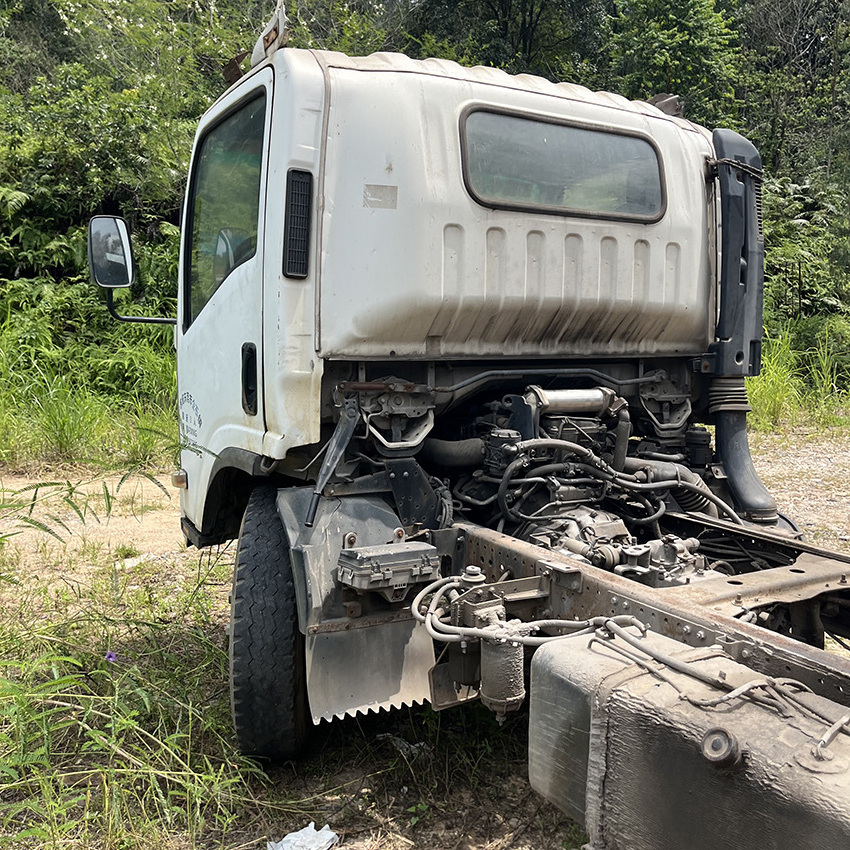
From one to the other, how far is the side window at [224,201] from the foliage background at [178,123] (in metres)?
3.54

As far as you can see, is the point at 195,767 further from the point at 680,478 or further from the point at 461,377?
the point at 680,478

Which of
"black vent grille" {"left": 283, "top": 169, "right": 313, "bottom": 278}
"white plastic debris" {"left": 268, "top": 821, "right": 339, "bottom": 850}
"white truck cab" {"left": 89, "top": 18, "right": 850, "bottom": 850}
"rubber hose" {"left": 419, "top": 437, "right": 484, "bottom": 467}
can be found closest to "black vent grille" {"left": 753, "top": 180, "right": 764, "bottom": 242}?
"white truck cab" {"left": 89, "top": 18, "right": 850, "bottom": 850}

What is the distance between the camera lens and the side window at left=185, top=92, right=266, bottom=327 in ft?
9.71

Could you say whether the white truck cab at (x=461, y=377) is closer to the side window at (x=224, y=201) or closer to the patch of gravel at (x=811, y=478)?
the side window at (x=224, y=201)

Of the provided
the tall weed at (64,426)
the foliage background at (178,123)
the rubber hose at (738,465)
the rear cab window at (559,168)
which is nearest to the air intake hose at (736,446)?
the rubber hose at (738,465)

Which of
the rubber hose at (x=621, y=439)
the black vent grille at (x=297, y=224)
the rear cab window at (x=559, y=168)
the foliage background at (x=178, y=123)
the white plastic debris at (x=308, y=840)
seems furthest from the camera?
the foliage background at (x=178, y=123)

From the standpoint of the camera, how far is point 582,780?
5.44ft

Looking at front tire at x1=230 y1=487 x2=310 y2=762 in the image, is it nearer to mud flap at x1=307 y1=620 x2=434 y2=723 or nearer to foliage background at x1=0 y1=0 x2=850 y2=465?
mud flap at x1=307 y1=620 x2=434 y2=723

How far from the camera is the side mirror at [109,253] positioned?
3387mm

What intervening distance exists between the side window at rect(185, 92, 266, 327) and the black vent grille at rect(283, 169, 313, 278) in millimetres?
312

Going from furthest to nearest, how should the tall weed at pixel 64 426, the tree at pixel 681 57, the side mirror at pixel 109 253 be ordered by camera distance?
the tree at pixel 681 57 → the tall weed at pixel 64 426 → the side mirror at pixel 109 253

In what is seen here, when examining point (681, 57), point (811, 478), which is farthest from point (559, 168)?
point (681, 57)

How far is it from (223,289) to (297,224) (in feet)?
2.33

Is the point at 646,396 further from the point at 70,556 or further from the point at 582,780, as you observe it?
the point at 70,556
